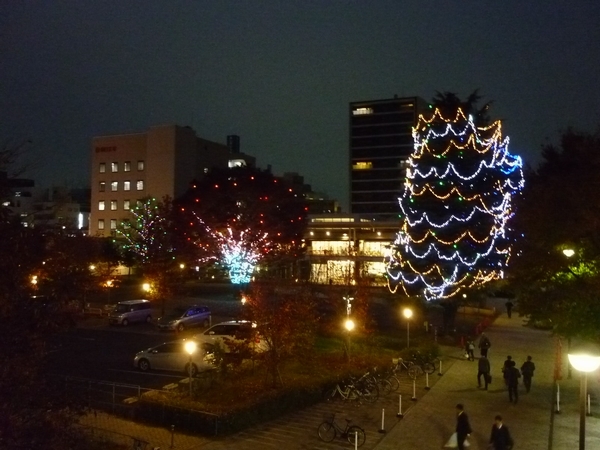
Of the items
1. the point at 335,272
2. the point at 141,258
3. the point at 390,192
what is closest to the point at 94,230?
the point at 141,258

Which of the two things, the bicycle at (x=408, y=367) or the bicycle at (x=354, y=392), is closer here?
the bicycle at (x=354, y=392)

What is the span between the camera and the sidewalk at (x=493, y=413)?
53.8 ft

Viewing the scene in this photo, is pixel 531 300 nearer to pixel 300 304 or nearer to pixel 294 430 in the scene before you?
pixel 300 304

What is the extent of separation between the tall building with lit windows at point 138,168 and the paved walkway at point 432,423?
191ft

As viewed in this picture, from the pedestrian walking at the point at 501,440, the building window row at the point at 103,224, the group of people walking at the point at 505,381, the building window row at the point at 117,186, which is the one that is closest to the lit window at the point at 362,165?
the building window row at the point at 117,186

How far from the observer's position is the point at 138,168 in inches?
3091

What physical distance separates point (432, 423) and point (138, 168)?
6645 centimetres

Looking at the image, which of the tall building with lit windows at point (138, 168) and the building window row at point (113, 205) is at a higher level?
the tall building with lit windows at point (138, 168)

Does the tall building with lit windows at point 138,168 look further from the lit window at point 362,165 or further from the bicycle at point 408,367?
the bicycle at point 408,367

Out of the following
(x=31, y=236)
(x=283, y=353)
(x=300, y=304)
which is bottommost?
(x=283, y=353)

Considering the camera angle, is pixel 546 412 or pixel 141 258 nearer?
pixel 546 412

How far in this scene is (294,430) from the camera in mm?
17641

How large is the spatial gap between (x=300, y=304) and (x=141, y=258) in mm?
38207

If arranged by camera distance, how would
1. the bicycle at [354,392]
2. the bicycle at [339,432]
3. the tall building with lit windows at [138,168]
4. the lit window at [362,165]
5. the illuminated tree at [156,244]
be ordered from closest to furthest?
the bicycle at [339,432]
the bicycle at [354,392]
the illuminated tree at [156,244]
the tall building with lit windows at [138,168]
the lit window at [362,165]
